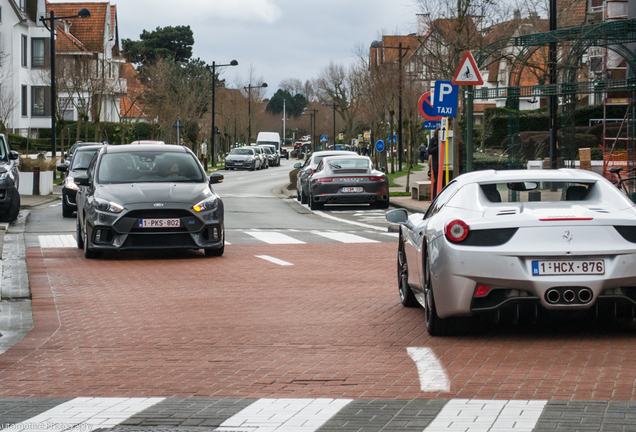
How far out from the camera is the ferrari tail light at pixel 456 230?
6.97 m

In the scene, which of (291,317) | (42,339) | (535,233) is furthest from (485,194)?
(42,339)

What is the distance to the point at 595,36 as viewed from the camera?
66.9ft

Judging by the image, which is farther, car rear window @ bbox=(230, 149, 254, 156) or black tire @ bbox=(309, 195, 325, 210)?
car rear window @ bbox=(230, 149, 254, 156)

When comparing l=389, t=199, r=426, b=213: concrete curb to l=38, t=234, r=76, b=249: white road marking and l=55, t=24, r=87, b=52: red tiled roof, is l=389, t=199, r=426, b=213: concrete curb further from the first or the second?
l=55, t=24, r=87, b=52: red tiled roof

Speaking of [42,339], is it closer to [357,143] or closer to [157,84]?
[157,84]

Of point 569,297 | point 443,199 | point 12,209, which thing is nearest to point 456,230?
point 569,297

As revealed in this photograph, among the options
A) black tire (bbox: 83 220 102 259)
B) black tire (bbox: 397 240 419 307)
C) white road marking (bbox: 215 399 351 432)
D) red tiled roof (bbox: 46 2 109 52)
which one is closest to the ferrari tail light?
black tire (bbox: 397 240 419 307)

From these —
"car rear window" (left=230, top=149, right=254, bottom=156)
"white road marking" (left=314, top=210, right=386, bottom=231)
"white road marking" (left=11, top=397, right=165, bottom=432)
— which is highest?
"car rear window" (left=230, top=149, right=254, bottom=156)

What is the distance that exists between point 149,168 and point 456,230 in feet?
27.7

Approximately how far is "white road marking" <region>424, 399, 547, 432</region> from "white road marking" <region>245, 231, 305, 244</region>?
38.0ft

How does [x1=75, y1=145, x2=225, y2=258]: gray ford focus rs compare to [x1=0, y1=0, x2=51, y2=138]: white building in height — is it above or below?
below

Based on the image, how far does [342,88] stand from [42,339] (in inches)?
3744

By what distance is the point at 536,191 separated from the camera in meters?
7.59

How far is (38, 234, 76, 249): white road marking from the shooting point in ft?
52.5
